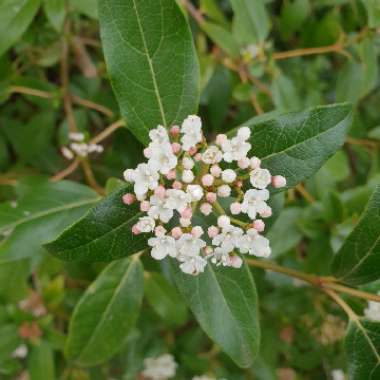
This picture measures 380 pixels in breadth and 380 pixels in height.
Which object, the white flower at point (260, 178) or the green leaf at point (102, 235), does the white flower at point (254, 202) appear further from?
the green leaf at point (102, 235)

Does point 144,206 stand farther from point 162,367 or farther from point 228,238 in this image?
point 162,367

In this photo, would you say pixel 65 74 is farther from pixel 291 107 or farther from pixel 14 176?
pixel 291 107

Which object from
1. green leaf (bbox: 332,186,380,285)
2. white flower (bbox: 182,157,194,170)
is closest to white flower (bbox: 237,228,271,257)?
white flower (bbox: 182,157,194,170)

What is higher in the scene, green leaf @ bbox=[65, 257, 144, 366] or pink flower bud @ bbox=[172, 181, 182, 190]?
pink flower bud @ bbox=[172, 181, 182, 190]

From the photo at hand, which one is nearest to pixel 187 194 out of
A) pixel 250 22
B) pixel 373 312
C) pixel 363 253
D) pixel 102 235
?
pixel 102 235

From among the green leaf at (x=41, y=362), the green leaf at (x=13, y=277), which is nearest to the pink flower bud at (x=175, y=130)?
the green leaf at (x=13, y=277)

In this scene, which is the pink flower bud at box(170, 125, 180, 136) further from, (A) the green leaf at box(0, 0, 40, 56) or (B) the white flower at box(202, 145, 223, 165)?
(A) the green leaf at box(0, 0, 40, 56)
